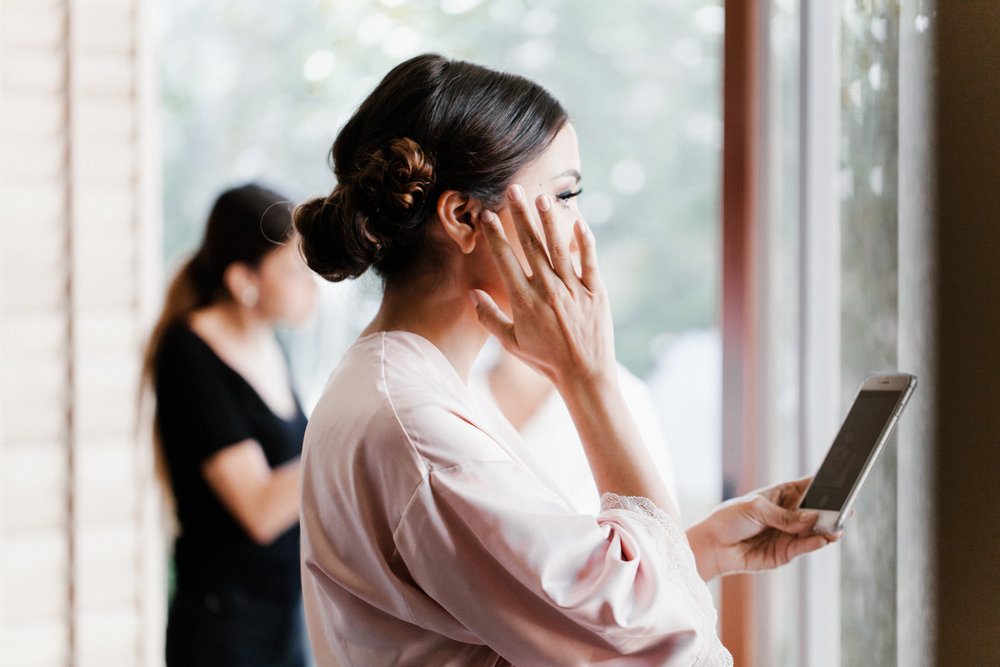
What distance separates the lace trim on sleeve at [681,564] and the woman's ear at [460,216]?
10.9 inches

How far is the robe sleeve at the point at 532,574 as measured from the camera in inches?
25.9

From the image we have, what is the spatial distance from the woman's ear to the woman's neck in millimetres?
58

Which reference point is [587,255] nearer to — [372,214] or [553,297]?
[553,297]

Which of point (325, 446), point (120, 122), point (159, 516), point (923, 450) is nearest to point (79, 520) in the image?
point (159, 516)

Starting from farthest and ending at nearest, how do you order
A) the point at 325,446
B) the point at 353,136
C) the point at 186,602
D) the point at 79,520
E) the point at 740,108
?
the point at 79,520 < the point at 186,602 < the point at 740,108 < the point at 353,136 < the point at 325,446

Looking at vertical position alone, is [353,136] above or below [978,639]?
above

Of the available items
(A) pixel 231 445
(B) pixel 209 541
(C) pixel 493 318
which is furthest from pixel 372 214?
(B) pixel 209 541

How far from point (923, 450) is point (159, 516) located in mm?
1597

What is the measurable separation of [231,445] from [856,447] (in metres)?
1.07

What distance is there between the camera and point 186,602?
5.01ft

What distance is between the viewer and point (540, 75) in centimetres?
183

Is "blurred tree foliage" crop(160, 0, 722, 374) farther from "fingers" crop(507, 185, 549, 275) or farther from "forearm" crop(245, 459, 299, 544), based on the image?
"fingers" crop(507, 185, 549, 275)

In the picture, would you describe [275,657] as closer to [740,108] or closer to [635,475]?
[635,475]

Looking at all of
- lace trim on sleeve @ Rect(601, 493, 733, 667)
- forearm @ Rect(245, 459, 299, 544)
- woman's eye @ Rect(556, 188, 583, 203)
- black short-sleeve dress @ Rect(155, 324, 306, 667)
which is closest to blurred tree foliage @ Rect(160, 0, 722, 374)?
black short-sleeve dress @ Rect(155, 324, 306, 667)
